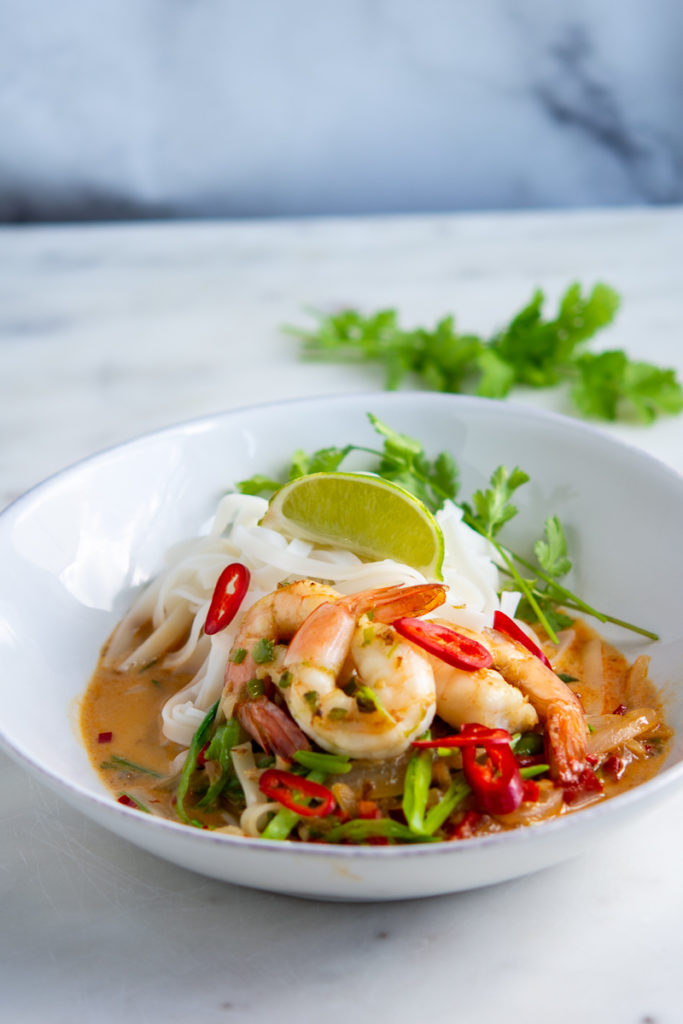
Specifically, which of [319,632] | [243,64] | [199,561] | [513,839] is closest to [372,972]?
[513,839]

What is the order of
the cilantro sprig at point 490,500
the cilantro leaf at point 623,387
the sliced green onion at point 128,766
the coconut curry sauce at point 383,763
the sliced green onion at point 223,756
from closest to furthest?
the coconut curry sauce at point 383,763 < the sliced green onion at point 223,756 < the sliced green onion at point 128,766 < the cilantro sprig at point 490,500 < the cilantro leaf at point 623,387

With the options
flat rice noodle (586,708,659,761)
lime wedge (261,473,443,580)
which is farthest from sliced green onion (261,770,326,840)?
lime wedge (261,473,443,580)

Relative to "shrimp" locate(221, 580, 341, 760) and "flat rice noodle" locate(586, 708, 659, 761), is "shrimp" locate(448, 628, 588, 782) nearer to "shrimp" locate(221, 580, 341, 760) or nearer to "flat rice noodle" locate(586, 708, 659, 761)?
"flat rice noodle" locate(586, 708, 659, 761)

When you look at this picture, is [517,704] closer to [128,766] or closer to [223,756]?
[223,756]

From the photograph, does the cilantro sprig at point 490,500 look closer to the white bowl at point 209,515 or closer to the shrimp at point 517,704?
the white bowl at point 209,515

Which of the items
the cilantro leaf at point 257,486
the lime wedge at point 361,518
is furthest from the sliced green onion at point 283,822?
the cilantro leaf at point 257,486

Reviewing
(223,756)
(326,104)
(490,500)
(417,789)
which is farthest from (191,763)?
(326,104)
